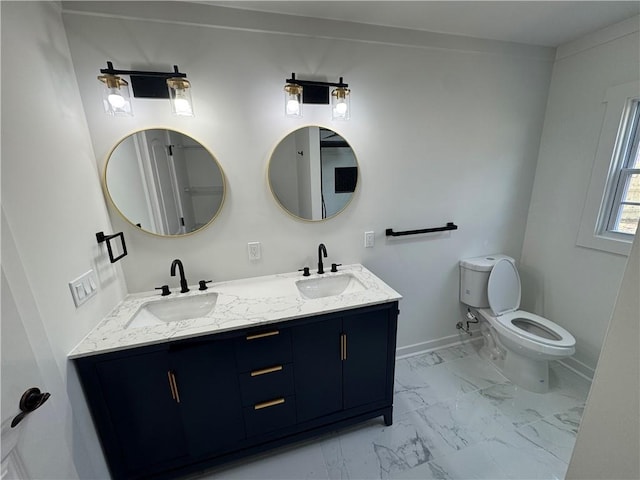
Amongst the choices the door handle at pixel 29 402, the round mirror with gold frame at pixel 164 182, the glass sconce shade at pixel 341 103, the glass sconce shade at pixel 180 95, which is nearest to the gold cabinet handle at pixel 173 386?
the door handle at pixel 29 402

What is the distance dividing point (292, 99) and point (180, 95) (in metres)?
0.58

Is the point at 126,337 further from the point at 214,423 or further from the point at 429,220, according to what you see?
the point at 429,220

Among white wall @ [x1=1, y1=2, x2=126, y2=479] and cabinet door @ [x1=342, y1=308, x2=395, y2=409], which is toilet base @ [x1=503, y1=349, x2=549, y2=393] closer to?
cabinet door @ [x1=342, y1=308, x2=395, y2=409]

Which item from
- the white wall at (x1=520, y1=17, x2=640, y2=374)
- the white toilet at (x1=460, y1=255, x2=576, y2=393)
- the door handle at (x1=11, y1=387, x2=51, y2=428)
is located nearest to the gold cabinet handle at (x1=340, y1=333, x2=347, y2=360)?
the door handle at (x1=11, y1=387, x2=51, y2=428)

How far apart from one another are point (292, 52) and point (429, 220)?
147 cm

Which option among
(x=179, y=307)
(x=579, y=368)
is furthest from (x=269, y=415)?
(x=579, y=368)

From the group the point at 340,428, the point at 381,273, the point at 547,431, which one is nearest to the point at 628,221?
the point at 547,431

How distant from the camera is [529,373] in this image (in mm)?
1870

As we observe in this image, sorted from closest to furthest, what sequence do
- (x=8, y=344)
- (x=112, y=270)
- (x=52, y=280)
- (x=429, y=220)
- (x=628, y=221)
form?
(x=8, y=344) → (x=52, y=280) → (x=112, y=270) → (x=628, y=221) → (x=429, y=220)

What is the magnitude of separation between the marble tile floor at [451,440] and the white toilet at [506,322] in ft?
0.44

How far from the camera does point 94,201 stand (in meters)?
1.32

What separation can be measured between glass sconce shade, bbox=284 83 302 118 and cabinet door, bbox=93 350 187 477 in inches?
55.6

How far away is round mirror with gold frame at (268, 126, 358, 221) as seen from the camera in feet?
5.34

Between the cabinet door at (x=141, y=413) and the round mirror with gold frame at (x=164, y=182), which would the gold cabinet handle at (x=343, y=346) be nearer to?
the cabinet door at (x=141, y=413)
